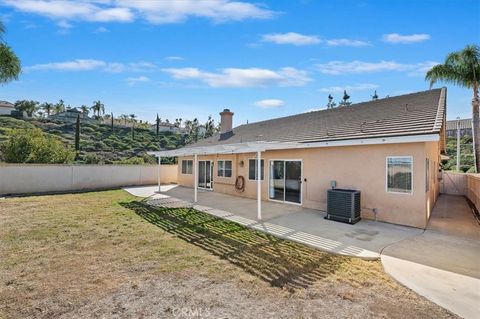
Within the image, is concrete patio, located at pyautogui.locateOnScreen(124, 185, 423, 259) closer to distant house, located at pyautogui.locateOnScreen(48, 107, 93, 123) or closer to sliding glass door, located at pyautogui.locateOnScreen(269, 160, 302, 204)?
sliding glass door, located at pyautogui.locateOnScreen(269, 160, 302, 204)

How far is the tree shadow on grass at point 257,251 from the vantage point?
15.2 ft

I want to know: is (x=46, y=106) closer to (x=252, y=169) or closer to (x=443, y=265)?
(x=252, y=169)

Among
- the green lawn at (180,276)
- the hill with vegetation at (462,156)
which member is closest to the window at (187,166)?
the green lawn at (180,276)

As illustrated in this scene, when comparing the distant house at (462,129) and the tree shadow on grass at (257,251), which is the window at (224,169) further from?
the distant house at (462,129)

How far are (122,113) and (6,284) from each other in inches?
2681

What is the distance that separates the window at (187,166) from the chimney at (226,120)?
11.4ft

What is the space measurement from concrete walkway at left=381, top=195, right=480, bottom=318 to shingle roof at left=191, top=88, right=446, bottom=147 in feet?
9.65

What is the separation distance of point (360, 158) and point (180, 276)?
7.18m

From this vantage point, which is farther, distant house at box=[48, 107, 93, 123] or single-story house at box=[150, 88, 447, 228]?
distant house at box=[48, 107, 93, 123]

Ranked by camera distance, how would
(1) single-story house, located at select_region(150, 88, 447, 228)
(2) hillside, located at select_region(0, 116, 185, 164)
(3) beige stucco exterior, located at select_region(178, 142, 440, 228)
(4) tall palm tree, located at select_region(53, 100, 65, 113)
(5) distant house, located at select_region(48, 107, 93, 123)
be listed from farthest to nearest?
(4) tall palm tree, located at select_region(53, 100, 65, 113) → (5) distant house, located at select_region(48, 107, 93, 123) → (2) hillside, located at select_region(0, 116, 185, 164) → (1) single-story house, located at select_region(150, 88, 447, 228) → (3) beige stucco exterior, located at select_region(178, 142, 440, 228)

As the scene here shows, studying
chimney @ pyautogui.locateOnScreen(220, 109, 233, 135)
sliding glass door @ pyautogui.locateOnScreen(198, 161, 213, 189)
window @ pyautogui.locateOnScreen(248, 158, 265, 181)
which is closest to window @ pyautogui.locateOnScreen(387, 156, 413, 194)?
window @ pyautogui.locateOnScreen(248, 158, 265, 181)

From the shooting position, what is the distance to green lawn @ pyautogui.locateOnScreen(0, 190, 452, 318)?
357 centimetres

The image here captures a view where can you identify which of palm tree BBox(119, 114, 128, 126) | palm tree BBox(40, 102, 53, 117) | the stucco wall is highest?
palm tree BBox(40, 102, 53, 117)

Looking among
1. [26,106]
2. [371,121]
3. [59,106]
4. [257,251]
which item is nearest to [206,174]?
[371,121]
